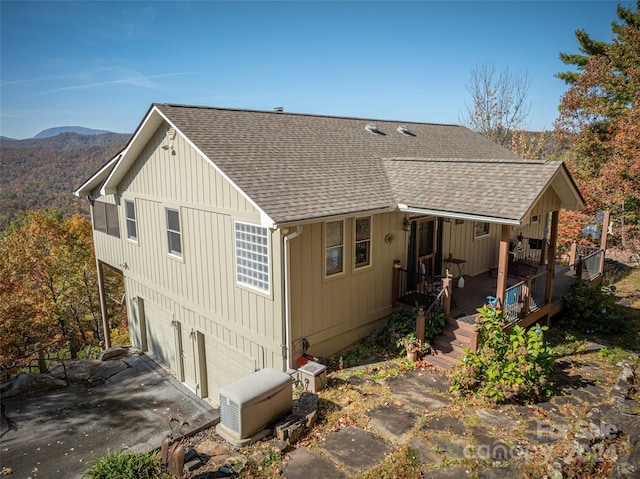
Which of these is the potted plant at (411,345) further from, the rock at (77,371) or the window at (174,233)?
the rock at (77,371)

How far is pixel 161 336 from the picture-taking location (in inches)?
521

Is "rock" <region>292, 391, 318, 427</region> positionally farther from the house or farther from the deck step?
the deck step

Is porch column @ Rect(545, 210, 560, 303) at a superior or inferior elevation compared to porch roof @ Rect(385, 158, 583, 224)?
inferior

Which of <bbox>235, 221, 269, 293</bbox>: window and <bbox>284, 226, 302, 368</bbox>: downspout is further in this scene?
<bbox>235, 221, 269, 293</bbox>: window

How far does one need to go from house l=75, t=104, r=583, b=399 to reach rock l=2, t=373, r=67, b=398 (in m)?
3.13

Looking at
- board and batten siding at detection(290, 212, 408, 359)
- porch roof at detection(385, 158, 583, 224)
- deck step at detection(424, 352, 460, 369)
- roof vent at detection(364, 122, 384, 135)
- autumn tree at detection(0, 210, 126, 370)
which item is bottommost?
autumn tree at detection(0, 210, 126, 370)

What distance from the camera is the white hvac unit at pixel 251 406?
19.5 feet

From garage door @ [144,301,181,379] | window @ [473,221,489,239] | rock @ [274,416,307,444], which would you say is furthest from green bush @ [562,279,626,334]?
garage door @ [144,301,181,379]

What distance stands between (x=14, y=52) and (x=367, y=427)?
21505 millimetres

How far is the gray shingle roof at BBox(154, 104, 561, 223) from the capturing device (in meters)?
8.08

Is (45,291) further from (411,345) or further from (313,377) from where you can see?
(411,345)

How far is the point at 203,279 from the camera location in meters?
10.3

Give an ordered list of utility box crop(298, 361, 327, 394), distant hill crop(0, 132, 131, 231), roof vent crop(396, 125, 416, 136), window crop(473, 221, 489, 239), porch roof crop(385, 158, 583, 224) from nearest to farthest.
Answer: utility box crop(298, 361, 327, 394) → porch roof crop(385, 158, 583, 224) → window crop(473, 221, 489, 239) → roof vent crop(396, 125, 416, 136) → distant hill crop(0, 132, 131, 231)

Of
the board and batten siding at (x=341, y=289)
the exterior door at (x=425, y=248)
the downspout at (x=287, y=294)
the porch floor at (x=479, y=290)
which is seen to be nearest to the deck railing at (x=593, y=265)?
the porch floor at (x=479, y=290)
